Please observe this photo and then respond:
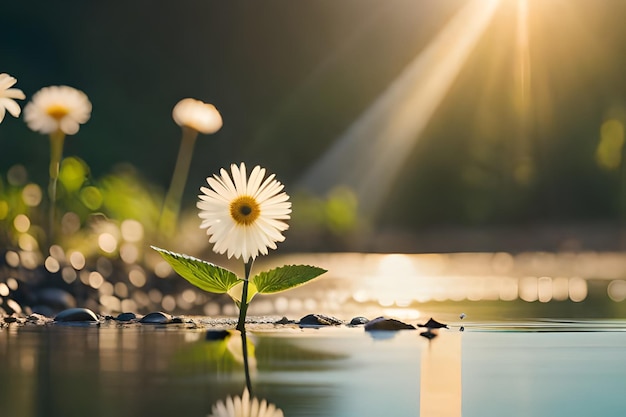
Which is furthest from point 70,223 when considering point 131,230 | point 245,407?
point 245,407

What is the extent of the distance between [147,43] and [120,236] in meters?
5.57

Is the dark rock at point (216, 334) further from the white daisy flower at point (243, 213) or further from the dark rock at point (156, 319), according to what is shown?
the dark rock at point (156, 319)

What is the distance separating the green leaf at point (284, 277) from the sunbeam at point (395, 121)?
7.38m

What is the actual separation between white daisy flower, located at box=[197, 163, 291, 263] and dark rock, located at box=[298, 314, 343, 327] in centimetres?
69

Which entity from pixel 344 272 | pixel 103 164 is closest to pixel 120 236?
pixel 344 272

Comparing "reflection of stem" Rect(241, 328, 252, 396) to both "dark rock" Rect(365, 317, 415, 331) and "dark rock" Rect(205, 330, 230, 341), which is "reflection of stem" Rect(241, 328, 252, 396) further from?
"dark rock" Rect(365, 317, 415, 331)

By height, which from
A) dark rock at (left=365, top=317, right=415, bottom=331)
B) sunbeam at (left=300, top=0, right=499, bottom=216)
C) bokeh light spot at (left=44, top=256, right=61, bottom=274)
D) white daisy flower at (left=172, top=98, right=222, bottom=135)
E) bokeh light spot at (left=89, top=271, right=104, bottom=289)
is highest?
sunbeam at (left=300, top=0, right=499, bottom=216)

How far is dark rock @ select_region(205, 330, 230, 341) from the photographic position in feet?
8.00

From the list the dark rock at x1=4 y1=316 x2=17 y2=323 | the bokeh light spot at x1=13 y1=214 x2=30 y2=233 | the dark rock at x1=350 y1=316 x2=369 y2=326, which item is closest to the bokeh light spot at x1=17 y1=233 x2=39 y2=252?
the bokeh light spot at x1=13 y1=214 x2=30 y2=233

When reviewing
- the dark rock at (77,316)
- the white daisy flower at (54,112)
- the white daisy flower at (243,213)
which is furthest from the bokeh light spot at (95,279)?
the white daisy flower at (243,213)

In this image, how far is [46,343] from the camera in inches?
91.5

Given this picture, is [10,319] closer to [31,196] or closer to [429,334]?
[429,334]

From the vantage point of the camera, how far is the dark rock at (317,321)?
2956 mm

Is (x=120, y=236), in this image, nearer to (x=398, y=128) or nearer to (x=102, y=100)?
(x=102, y=100)
